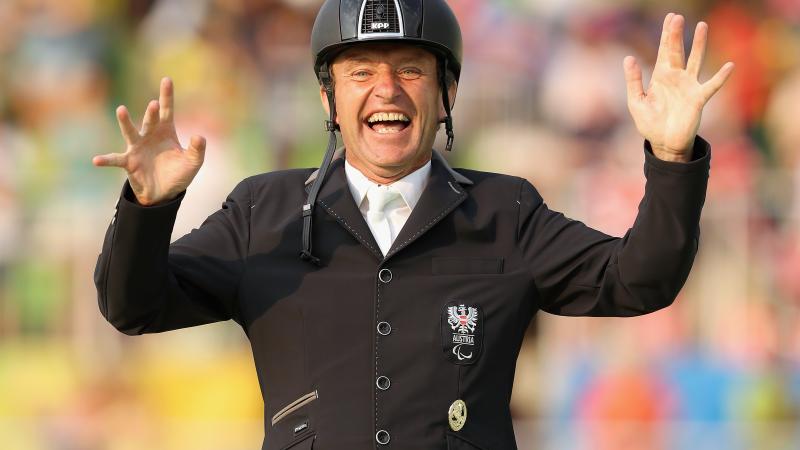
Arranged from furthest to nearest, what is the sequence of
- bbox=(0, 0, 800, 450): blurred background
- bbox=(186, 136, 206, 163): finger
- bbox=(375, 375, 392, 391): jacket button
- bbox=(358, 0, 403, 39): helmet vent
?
1. bbox=(0, 0, 800, 450): blurred background
2. bbox=(358, 0, 403, 39): helmet vent
3. bbox=(375, 375, 392, 391): jacket button
4. bbox=(186, 136, 206, 163): finger

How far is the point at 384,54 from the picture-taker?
12.6 feet

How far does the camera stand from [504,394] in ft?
12.0

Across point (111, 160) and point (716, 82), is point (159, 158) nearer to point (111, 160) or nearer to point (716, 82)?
point (111, 160)

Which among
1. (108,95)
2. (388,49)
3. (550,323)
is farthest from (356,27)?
(108,95)

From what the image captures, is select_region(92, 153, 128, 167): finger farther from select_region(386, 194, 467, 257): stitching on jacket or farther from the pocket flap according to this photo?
the pocket flap

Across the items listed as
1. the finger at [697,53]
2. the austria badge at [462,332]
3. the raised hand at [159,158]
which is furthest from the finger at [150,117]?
the finger at [697,53]

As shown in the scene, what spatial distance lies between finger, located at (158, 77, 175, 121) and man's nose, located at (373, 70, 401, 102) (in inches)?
23.3

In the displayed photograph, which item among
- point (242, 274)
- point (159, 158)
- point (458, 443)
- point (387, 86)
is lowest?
point (458, 443)

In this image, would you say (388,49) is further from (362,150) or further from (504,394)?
(504,394)

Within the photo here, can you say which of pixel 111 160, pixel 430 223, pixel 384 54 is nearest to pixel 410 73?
pixel 384 54

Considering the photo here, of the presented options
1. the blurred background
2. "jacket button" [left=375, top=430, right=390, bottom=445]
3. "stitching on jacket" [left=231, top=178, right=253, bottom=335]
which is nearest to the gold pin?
"jacket button" [left=375, top=430, right=390, bottom=445]

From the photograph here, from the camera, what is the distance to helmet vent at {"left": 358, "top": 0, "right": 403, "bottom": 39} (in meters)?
3.77

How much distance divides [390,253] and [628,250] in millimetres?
593

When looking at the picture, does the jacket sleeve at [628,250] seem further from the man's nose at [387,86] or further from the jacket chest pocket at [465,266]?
the man's nose at [387,86]
